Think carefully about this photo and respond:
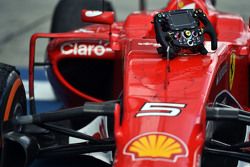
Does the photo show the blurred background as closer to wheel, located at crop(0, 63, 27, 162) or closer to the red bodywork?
the red bodywork

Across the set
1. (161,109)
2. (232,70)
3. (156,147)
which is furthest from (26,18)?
(156,147)

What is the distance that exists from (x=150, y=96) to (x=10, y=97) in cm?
76

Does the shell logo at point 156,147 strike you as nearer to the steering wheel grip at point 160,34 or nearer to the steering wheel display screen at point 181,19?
the steering wheel grip at point 160,34

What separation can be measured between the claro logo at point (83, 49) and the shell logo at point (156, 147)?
161 cm

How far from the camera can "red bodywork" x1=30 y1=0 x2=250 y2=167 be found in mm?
3000

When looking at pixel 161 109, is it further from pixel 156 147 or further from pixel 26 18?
pixel 26 18

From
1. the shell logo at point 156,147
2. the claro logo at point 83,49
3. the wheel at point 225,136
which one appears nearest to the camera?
the shell logo at point 156,147

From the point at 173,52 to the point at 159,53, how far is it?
9 cm

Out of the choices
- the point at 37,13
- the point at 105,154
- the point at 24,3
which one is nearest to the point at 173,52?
the point at 105,154

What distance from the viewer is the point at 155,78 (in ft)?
11.0

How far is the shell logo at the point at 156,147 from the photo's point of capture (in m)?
2.91

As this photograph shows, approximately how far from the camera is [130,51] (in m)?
3.65

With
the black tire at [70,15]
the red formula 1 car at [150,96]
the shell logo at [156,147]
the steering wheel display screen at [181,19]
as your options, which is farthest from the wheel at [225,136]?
the black tire at [70,15]

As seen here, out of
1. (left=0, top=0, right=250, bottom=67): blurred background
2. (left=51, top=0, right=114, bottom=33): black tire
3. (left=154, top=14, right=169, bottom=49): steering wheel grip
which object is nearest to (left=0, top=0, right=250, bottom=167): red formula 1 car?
(left=154, top=14, right=169, bottom=49): steering wheel grip
